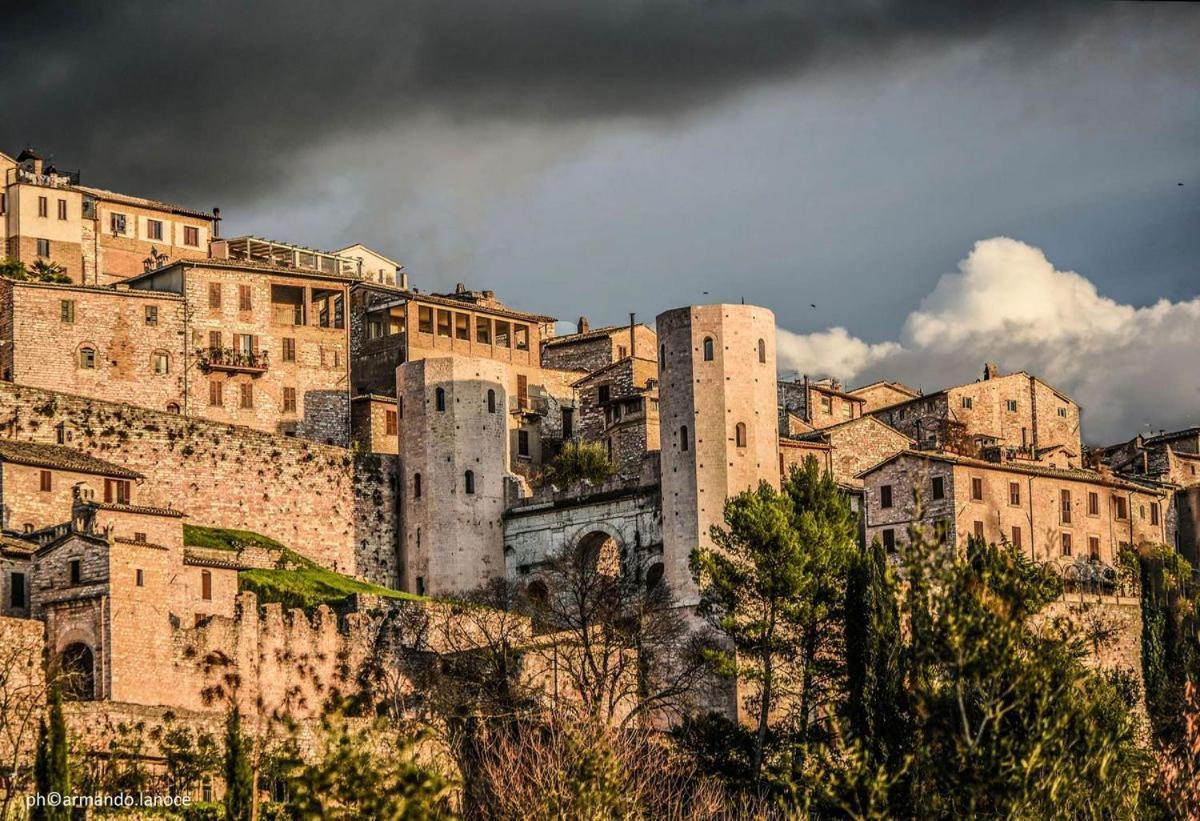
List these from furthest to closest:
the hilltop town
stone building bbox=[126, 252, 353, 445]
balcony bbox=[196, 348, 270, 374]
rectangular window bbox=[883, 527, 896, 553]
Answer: stone building bbox=[126, 252, 353, 445] < balcony bbox=[196, 348, 270, 374] < rectangular window bbox=[883, 527, 896, 553] < the hilltop town

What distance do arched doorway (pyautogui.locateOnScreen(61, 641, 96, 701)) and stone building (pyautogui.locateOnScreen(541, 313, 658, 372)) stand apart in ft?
133

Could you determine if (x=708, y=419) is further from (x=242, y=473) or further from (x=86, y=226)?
(x=86, y=226)

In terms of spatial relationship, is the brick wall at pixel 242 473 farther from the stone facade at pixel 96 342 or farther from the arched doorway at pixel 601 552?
the arched doorway at pixel 601 552

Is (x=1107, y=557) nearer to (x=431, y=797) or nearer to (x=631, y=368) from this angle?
(x=631, y=368)

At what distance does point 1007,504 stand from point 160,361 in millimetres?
30609

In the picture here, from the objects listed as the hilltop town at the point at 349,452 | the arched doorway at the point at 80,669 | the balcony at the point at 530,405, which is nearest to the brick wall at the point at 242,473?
the hilltop town at the point at 349,452

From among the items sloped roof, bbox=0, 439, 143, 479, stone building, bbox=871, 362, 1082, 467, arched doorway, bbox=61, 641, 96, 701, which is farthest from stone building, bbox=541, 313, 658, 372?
arched doorway, bbox=61, 641, 96, 701

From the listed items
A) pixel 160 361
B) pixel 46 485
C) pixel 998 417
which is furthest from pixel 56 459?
pixel 998 417

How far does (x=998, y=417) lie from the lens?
310 feet

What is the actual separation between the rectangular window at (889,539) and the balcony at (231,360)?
914 inches

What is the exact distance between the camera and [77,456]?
65.2 m

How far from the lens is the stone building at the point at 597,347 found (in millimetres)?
92562

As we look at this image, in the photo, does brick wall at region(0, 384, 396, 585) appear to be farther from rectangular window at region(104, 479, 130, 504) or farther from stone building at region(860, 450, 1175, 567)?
stone building at region(860, 450, 1175, 567)

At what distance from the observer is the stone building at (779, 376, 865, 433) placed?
91.1 m
